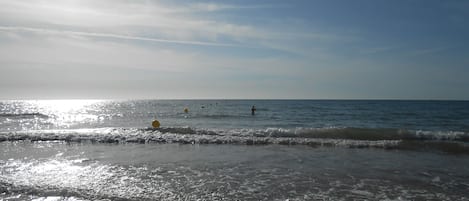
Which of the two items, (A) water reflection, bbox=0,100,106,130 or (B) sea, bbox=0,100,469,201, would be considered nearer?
(B) sea, bbox=0,100,469,201

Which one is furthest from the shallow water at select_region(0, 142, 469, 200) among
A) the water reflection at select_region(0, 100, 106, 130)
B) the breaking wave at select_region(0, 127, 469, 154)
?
the water reflection at select_region(0, 100, 106, 130)

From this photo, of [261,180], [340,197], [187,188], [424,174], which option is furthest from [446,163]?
[187,188]

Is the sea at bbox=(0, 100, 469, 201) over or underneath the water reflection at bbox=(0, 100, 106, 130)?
over

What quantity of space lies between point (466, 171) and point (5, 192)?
1306 cm

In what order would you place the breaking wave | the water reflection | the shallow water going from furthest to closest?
the water reflection
the breaking wave
the shallow water

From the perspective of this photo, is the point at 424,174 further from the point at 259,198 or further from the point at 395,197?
Answer: the point at 259,198

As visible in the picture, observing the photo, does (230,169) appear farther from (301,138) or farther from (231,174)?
(301,138)

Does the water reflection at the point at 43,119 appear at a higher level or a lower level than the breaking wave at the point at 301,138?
lower

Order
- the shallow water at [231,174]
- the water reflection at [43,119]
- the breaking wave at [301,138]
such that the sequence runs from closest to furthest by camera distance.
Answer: the shallow water at [231,174] → the breaking wave at [301,138] → the water reflection at [43,119]

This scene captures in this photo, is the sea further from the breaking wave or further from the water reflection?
the water reflection

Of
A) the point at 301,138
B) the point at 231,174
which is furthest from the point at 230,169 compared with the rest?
the point at 301,138

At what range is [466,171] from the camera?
991 centimetres

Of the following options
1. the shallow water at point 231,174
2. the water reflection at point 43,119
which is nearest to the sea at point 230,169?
the shallow water at point 231,174

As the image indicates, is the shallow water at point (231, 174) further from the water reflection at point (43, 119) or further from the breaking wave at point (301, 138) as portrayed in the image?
the water reflection at point (43, 119)
